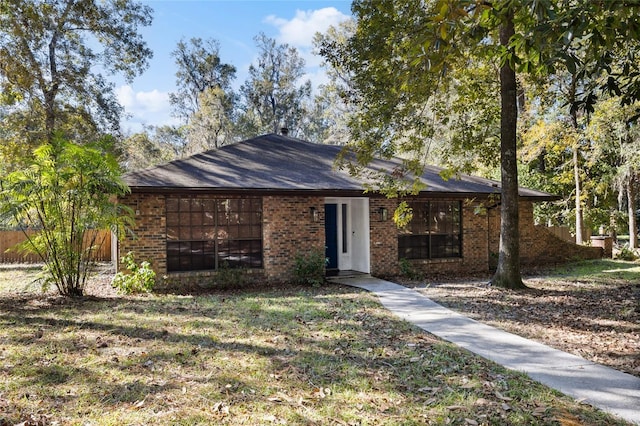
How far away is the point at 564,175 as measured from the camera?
65.9 ft

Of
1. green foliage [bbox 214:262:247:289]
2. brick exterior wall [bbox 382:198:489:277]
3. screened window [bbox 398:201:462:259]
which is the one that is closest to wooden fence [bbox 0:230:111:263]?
green foliage [bbox 214:262:247:289]

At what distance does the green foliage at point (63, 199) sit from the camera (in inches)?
298

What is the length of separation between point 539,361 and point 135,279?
756 cm

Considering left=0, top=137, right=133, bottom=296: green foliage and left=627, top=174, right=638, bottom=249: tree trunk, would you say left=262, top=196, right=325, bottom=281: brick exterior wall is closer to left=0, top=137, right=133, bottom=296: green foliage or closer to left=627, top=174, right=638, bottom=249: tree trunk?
left=0, top=137, right=133, bottom=296: green foliage

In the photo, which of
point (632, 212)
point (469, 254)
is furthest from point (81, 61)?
point (632, 212)

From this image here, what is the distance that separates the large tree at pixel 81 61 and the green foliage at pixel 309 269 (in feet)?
35.5

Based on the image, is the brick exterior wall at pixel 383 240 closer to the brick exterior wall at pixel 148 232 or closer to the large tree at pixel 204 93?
the brick exterior wall at pixel 148 232

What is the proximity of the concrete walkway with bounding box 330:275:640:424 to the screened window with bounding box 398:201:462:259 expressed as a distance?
446 centimetres

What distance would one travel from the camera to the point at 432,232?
41.4 feet

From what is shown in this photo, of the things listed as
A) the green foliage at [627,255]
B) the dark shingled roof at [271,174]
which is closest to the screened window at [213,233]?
the dark shingled roof at [271,174]

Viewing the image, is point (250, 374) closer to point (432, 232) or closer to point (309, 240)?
point (309, 240)

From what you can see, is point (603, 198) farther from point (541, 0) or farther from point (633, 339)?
point (541, 0)

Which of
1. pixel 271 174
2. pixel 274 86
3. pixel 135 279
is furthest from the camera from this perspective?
pixel 274 86

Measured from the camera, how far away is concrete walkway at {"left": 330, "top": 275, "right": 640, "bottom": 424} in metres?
3.88
